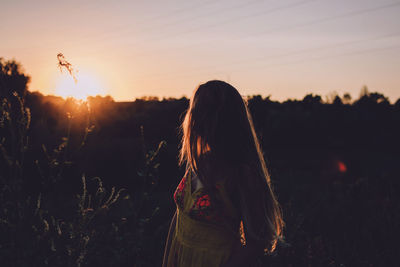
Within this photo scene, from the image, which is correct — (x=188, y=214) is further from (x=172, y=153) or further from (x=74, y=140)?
(x=172, y=153)

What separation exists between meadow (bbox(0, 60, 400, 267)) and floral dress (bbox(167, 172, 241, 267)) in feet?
2.75

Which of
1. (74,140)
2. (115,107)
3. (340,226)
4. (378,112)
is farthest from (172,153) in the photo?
(378,112)

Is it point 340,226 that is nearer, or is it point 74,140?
point 340,226

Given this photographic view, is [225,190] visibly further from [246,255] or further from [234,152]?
[246,255]

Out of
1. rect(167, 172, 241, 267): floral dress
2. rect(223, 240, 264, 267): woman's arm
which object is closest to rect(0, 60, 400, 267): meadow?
rect(167, 172, 241, 267): floral dress

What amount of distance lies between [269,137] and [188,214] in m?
22.6

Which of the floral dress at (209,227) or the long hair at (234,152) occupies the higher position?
the long hair at (234,152)

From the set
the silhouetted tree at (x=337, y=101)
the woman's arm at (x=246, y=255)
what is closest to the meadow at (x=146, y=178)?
the silhouetted tree at (x=337, y=101)

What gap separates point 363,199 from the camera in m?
6.66

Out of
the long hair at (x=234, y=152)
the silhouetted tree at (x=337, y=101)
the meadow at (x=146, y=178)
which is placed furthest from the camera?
the silhouetted tree at (x=337, y=101)

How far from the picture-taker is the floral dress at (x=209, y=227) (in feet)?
4.50

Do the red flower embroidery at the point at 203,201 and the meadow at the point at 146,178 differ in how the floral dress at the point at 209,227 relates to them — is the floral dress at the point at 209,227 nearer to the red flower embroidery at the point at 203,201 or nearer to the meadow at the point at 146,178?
the red flower embroidery at the point at 203,201

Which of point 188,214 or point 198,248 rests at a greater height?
point 188,214

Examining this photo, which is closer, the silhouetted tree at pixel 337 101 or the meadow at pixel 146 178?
the meadow at pixel 146 178
